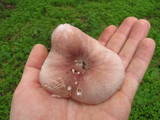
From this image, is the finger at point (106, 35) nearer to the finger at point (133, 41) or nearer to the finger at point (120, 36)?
the finger at point (120, 36)

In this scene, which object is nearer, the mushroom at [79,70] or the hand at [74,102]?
the hand at [74,102]

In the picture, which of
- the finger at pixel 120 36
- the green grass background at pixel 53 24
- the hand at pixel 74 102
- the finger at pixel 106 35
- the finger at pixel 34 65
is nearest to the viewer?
the hand at pixel 74 102

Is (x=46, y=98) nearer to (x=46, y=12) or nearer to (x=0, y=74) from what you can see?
(x=0, y=74)

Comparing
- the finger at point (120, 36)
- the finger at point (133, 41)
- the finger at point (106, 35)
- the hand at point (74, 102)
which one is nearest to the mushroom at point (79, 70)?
the hand at point (74, 102)

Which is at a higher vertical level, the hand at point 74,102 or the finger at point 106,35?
the finger at point 106,35

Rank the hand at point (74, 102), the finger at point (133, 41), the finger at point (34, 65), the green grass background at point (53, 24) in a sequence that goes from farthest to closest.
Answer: the green grass background at point (53, 24), the finger at point (133, 41), the finger at point (34, 65), the hand at point (74, 102)

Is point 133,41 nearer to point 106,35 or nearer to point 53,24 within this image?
point 106,35

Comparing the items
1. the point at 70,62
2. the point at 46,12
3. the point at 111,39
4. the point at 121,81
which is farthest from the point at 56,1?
the point at 121,81

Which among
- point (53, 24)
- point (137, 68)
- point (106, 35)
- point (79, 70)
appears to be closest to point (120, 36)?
point (106, 35)
